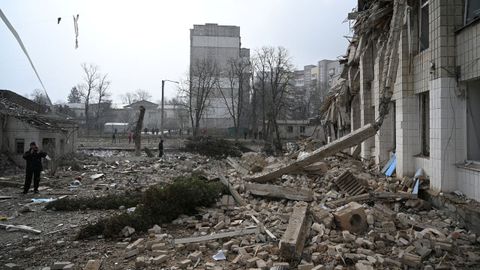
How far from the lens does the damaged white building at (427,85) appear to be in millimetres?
7039

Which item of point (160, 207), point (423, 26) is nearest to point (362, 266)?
point (160, 207)

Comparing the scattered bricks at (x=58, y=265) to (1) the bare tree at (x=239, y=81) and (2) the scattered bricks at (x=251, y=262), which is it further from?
(1) the bare tree at (x=239, y=81)

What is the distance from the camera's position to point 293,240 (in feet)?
17.6

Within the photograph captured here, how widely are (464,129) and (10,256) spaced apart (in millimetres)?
8674

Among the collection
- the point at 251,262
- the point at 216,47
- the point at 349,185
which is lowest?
the point at 251,262

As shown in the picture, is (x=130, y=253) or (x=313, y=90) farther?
(x=313, y=90)

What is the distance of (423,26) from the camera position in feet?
28.9

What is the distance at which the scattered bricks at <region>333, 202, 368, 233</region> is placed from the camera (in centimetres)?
632

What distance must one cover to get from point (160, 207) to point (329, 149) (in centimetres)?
461

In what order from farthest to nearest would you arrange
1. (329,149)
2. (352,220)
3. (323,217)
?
(329,149)
(323,217)
(352,220)

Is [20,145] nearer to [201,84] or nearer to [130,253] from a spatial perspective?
[130,253]

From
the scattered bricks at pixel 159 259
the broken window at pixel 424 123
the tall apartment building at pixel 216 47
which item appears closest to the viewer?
the scattered bricks at pixel 159 259

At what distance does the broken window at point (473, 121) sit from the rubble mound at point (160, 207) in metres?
5.57

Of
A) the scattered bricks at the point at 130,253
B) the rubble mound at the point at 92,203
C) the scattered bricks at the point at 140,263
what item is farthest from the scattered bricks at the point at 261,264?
the rubble mound at the point at 92,203
